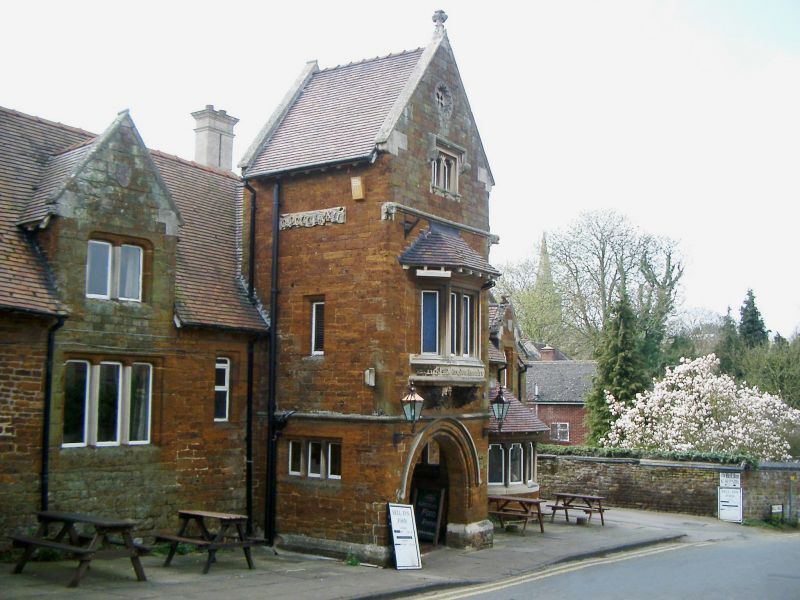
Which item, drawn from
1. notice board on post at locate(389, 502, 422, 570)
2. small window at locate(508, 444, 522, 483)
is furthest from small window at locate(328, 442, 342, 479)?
small window at locate(508, 444, 522, 483)

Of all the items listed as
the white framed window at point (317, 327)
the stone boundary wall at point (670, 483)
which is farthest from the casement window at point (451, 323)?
the stone boundary wall at point (670, 483)

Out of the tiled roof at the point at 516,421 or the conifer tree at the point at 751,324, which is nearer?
the tiled roof at the point at 516,421

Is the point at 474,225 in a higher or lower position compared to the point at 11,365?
higher

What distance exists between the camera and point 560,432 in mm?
48500

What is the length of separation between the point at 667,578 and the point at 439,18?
13.8m

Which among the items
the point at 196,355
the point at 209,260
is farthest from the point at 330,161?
the point at 196,355

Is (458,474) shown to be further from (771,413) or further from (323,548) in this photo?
(771,413)

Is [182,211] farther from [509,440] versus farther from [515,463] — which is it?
[515,463]

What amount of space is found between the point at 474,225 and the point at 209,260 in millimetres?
6567

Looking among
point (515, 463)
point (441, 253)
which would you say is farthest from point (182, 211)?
point (515, 463)

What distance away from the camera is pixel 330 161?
762 inches

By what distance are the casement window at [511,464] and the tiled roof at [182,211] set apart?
1001 centimetres

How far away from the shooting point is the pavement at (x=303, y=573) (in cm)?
1369

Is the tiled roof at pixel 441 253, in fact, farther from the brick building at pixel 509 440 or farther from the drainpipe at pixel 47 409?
the drainpipe at pixel 47 409
